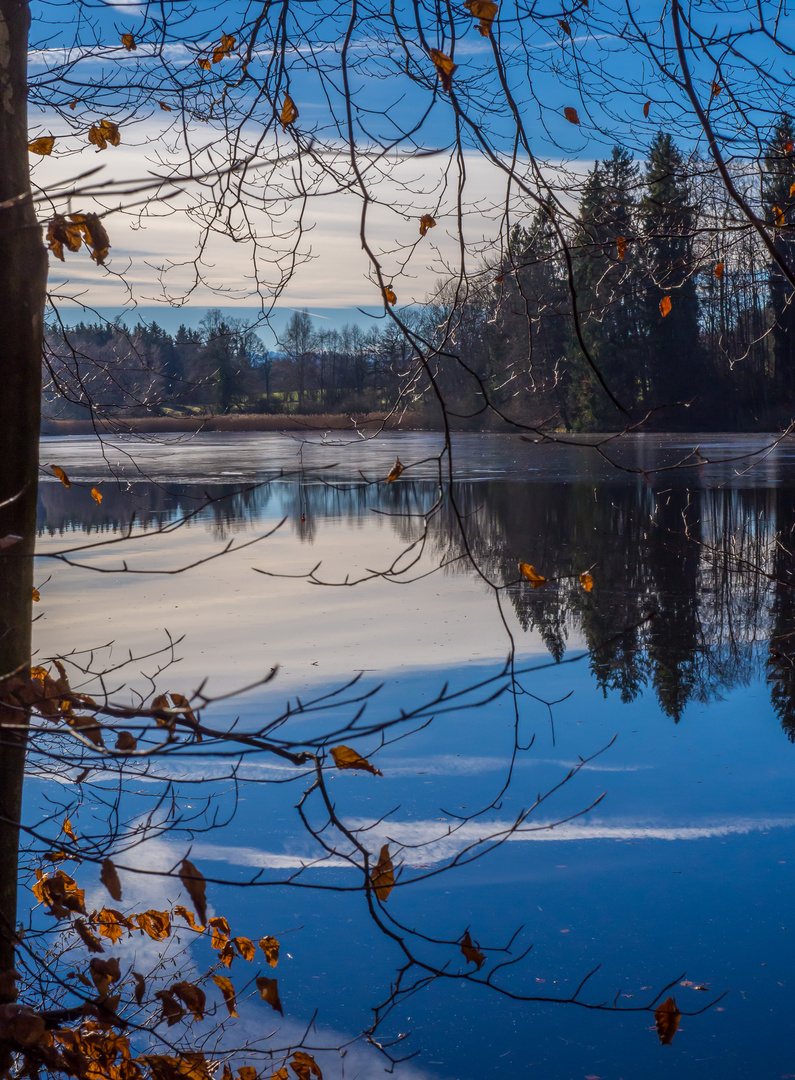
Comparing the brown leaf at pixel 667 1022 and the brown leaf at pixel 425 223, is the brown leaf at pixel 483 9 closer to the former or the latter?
the brown leaf at pixel 425 223

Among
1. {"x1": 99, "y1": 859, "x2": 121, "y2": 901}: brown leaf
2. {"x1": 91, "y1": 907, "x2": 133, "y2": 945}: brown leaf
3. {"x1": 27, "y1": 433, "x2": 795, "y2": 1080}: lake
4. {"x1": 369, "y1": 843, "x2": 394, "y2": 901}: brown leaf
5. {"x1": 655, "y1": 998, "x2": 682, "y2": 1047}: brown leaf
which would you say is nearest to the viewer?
{"x1": 99, "y1": 859, "x2": 121, "y2": 901}: brown leaf

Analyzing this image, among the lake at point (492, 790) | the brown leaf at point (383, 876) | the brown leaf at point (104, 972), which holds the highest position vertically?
the brown leaf at point (383, 876)

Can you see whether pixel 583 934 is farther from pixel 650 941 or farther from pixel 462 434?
pixel 462 434

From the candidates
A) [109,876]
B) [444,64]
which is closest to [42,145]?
[444,64]

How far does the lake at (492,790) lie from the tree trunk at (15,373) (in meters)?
0.50

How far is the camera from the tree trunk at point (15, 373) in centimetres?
296

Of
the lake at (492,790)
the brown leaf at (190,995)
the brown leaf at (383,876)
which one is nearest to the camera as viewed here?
the brown leaf at (383,876)

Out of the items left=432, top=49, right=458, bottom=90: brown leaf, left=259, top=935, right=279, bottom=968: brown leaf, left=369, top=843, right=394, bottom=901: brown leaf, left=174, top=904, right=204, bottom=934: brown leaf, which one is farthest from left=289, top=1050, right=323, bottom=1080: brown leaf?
left=432, top=49, right=458, bottom=90: brown leaf

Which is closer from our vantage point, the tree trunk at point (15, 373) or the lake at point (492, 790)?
the tree trunk at point (15, 373)

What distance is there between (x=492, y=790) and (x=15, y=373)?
3.58 m

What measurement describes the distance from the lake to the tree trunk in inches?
19.8

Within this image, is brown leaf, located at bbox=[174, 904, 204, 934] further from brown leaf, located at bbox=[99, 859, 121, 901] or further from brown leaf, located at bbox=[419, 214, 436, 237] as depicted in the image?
brown leaf, located at bbox=[419, 214, 436, 237]

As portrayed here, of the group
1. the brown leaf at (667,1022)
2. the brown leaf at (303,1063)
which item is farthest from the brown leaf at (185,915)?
the brown leaf at (667,1022)

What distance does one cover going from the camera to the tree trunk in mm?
2955
